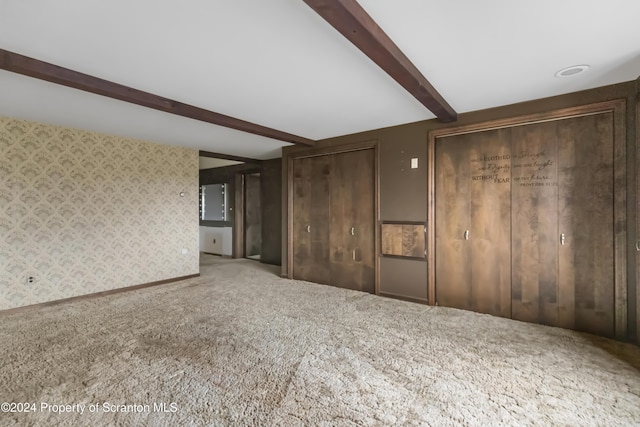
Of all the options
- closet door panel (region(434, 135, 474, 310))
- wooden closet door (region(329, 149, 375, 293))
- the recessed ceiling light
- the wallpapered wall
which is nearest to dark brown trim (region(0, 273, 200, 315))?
the wallpapered wall

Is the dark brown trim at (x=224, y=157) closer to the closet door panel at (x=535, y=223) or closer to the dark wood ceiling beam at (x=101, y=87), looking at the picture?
the dark wood ceiling beam at (x=101, y=87)

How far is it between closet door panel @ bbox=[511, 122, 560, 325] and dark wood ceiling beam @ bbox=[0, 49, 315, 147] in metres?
3.17

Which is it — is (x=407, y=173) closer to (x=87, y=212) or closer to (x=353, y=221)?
(x=353, y=221)

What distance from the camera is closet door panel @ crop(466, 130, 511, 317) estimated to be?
3.25 m

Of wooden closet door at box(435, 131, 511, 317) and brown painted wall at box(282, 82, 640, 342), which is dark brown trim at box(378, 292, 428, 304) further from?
wooden closet door at box(435, 131, 511, 317)

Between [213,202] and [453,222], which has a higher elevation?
[213,202]

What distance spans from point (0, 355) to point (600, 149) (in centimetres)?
552

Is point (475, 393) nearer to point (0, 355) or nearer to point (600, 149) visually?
point (600, 149)

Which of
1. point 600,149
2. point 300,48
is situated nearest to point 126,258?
point 300,48

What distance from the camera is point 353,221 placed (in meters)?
4.45

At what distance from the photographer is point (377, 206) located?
415cm

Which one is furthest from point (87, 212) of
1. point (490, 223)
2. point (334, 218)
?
point (490, 223)

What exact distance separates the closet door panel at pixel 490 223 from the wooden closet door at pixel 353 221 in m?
1.30

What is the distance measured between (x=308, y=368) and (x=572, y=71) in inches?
125
